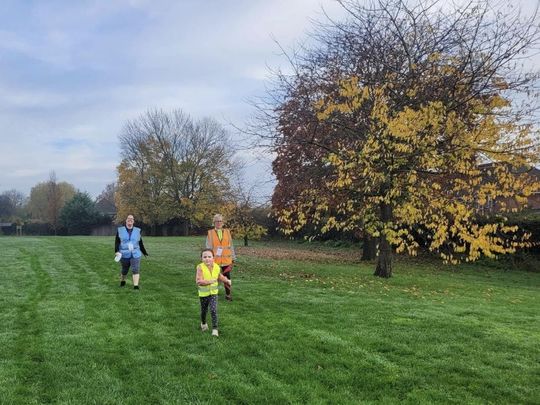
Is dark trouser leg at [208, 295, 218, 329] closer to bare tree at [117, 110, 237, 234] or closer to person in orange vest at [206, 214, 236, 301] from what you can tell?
person in orange vest at [206, 214, 236, 301]

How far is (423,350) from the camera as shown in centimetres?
691

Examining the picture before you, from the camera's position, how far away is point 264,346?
6973mm

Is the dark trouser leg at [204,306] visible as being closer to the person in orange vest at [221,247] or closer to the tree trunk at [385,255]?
the person in orange vest at [221,247]

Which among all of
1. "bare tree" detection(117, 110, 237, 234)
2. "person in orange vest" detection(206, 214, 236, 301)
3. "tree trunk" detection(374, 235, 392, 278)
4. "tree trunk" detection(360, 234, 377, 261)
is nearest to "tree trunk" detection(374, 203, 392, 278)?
"tree trunk" detection(374, 235, 392, 278)

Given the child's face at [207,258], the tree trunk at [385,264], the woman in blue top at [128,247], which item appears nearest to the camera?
the child's face at [207,258]

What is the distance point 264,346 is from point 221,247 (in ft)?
13.4

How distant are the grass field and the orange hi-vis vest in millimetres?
943

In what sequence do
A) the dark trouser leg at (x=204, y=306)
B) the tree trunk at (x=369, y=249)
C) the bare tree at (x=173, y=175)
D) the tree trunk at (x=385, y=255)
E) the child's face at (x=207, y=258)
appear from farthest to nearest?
1. the bare tree at (x=173, y=175)
2. the tree trunk at (x=369, y=249)
3. the tree trunk at (x=385, y=255)
4. the dark trouser leg at (x=204, y=306)
5. the child's face at (x=207, y=258)

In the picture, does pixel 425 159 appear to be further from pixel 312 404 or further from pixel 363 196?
pixel 312 404

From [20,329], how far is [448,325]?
699 centimetres

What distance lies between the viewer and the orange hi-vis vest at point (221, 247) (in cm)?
1070

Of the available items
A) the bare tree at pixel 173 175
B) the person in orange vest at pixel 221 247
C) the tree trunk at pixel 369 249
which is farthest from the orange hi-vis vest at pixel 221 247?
the bare tree at pixel 173 175

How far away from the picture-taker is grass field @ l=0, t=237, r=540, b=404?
5.33m

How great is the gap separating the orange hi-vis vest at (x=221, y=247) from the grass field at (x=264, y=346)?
3.10ft
